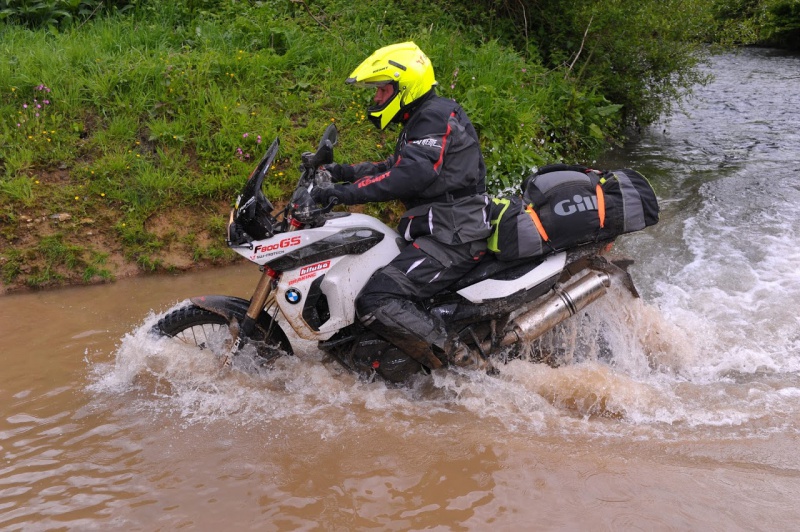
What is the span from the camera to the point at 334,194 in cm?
417

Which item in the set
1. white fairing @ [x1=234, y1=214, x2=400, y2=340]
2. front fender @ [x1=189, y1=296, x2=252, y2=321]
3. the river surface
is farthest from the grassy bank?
white fairing @ [x1=234, y1=214, x2=400, y2=340]

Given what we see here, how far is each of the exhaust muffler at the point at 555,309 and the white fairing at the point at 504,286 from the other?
0.21 m

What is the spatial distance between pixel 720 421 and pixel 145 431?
3.37 meters

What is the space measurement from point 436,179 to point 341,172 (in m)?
0.72

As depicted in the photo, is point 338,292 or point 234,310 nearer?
point 338,292

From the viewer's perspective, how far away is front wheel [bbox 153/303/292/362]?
460 cm

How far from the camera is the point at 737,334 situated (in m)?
5.50

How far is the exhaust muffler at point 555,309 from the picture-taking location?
467cm

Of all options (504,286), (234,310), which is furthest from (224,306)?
(504,286)

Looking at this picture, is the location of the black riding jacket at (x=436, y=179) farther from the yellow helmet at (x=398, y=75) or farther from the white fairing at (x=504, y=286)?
the white fairing at (x=504, y=286)

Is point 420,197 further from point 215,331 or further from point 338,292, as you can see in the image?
point 215,331

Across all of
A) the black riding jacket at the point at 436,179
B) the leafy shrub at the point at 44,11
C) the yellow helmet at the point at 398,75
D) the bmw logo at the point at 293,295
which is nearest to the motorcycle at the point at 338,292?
the bmw logo at the point at 293,295

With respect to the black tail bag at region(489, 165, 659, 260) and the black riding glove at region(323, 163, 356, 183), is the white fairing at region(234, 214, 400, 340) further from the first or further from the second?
the black tail bag at region(489, 165, 659, 260)

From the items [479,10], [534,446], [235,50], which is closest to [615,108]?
[479,10]
